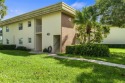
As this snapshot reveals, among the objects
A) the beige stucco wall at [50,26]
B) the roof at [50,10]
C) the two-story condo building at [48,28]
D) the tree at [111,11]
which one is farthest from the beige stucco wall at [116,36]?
the beige stucco wall at [50,26]

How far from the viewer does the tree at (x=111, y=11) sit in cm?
1625

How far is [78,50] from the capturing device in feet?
55.8

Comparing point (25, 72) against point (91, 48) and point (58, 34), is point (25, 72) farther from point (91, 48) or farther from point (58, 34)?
point (58, 34)

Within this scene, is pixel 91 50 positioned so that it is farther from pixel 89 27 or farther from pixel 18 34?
pixel 18 34

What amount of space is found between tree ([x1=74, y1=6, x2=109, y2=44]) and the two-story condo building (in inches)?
59.6

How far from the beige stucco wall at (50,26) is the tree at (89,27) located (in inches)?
95.2

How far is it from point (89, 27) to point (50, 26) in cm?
539

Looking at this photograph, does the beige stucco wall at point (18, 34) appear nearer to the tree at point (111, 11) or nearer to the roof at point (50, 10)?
the roof at point (50, 10)

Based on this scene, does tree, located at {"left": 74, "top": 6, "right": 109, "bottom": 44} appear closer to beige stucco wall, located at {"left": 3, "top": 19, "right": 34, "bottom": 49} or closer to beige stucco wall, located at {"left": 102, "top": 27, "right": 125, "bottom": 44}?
beige stucco wall, located at {"left": 3, "top": 19, "right": 34, "bottom": 49}

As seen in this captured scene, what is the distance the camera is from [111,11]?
683 inches

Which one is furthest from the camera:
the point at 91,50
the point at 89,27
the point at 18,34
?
the point at 18,34

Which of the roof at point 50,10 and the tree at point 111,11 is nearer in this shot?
the tree at point 111,11

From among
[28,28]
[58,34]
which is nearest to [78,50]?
[58,34]

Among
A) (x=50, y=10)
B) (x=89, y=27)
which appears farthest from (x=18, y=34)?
(x=89, y=27)
